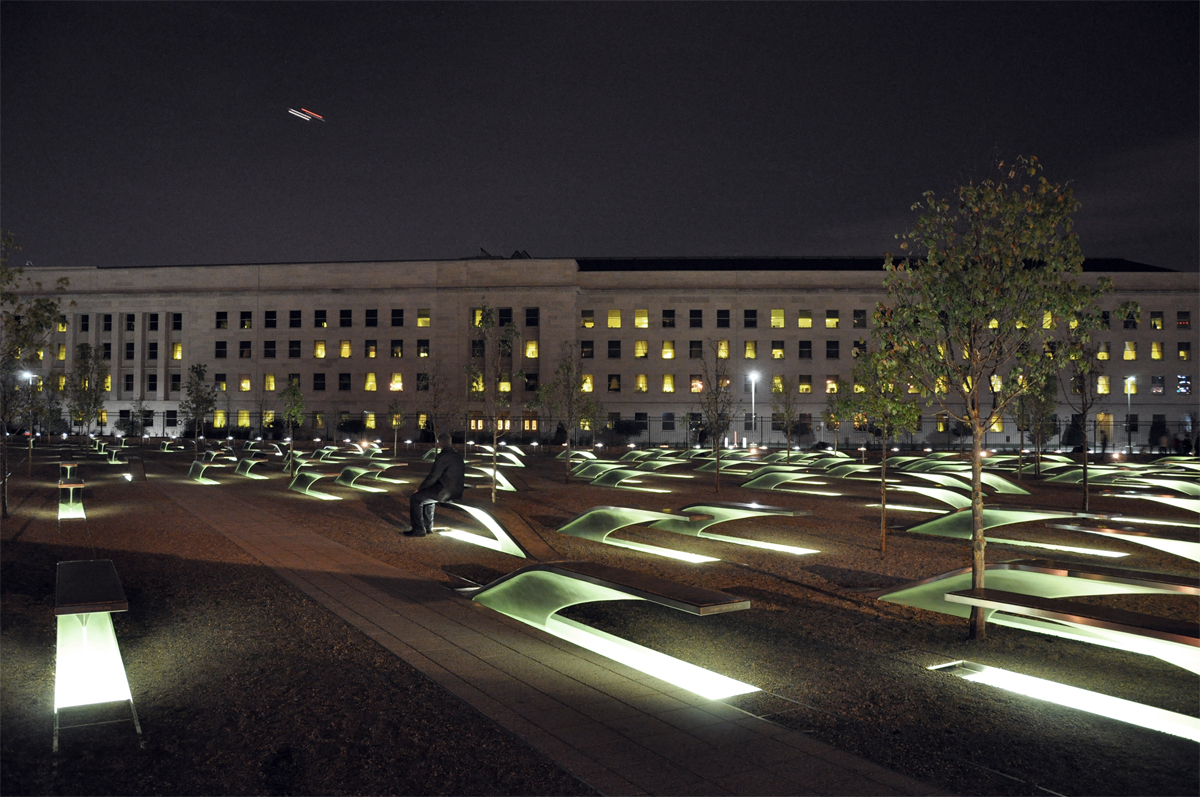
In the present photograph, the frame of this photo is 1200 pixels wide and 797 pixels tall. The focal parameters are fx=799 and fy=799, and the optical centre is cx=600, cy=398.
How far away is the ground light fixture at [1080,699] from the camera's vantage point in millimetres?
4734

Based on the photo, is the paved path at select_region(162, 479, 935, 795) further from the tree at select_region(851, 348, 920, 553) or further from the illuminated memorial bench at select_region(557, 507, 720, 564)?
the tree at select_region(851, 348, 920, 553)

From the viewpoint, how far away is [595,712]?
15.9ft

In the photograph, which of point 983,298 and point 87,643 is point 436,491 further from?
point 983,298

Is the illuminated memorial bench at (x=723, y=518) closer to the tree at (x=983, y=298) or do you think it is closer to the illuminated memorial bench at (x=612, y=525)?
the illuminated memorial bench at (x=612, y=525)

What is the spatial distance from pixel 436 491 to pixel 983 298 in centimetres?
831

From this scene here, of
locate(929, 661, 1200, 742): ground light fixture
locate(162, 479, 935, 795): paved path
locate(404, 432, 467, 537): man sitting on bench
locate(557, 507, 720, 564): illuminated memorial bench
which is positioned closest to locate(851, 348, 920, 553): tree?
locate(929, 661, 1200, 742): ground light fixture

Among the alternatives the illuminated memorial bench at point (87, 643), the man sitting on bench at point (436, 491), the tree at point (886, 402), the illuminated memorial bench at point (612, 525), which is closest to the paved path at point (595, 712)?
the illuminated memorial bench at point (87, 643)

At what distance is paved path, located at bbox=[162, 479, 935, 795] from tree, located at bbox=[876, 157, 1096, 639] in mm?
3265

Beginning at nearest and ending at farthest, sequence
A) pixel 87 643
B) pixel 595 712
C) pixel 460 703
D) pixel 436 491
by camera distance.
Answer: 1. pixel 595 712
2. pixel 460 703
3. pixel 87 643
4. pixel 436 491

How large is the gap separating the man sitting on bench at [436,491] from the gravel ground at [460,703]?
1.32m

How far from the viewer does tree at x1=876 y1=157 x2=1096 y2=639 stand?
6980mm

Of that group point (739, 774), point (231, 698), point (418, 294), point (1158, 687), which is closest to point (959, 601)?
point (1158, 687)

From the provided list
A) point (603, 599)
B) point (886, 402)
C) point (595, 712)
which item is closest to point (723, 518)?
point (886, 402)

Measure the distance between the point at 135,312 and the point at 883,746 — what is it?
74.4 m
